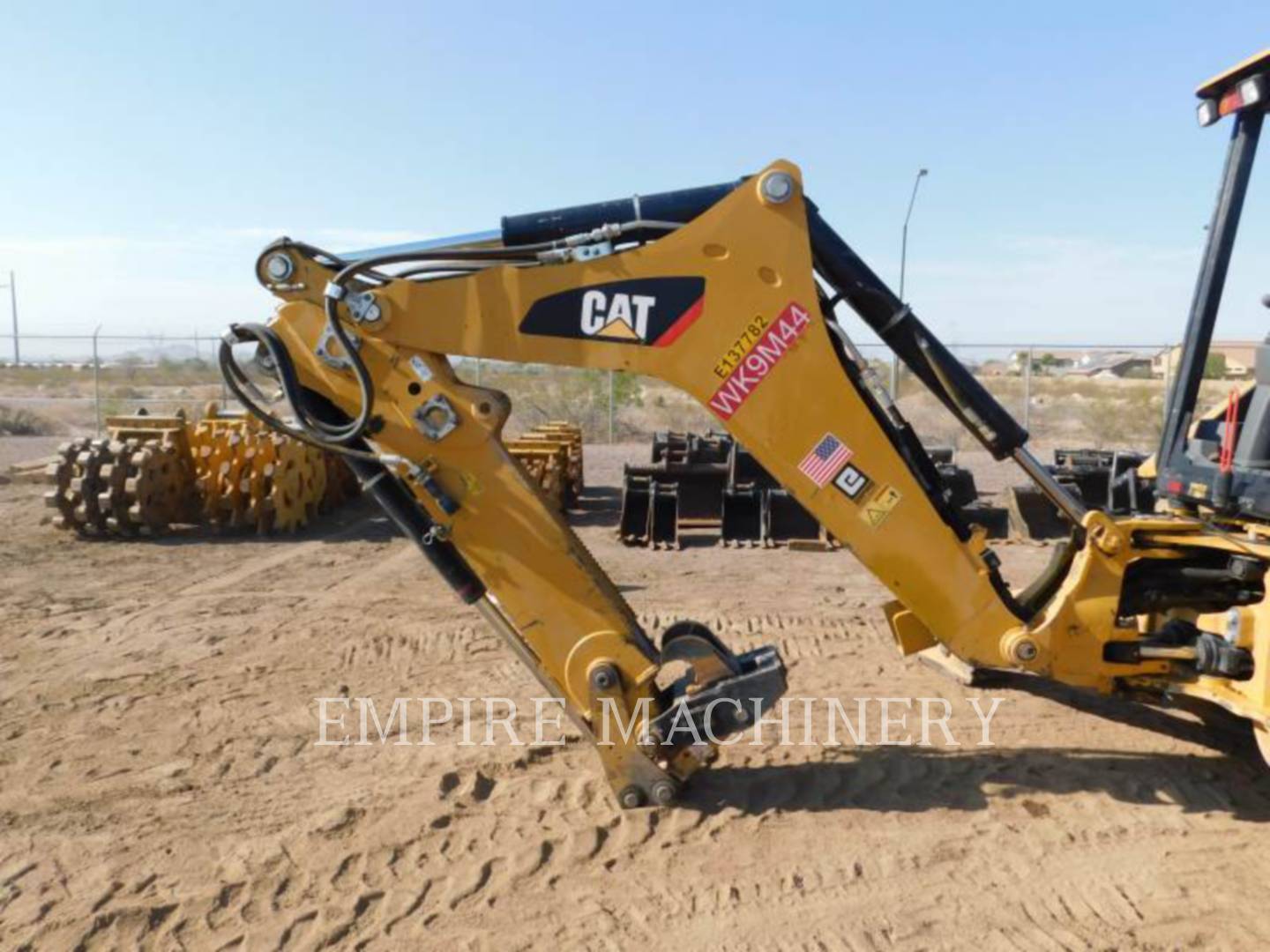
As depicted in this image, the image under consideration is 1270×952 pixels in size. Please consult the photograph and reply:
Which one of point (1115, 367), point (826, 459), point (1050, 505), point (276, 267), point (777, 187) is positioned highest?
point (1115, 367)

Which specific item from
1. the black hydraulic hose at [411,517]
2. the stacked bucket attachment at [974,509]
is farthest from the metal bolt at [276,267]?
the stacked bucket attachment at [974,509]

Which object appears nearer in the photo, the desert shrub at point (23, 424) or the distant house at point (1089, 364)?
the desert shrub at point (23, 424)

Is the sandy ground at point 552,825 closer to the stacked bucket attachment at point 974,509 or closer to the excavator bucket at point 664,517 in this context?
the excavator bucket at point 664,517

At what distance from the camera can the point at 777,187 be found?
12.7ft

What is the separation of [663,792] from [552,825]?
0.49m

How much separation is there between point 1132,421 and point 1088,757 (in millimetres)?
21013

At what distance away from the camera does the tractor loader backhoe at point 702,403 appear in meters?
3.93

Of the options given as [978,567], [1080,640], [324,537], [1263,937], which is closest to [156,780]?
[978,567]

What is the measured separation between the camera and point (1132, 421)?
23625 millimetres

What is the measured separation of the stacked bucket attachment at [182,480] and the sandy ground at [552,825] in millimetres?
4492

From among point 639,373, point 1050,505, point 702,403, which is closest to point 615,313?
point 639,373

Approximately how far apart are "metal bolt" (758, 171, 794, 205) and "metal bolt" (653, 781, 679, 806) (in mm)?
2429

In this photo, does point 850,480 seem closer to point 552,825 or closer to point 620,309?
point 620,309

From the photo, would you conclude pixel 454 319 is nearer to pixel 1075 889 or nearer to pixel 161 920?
pixel 161 920
